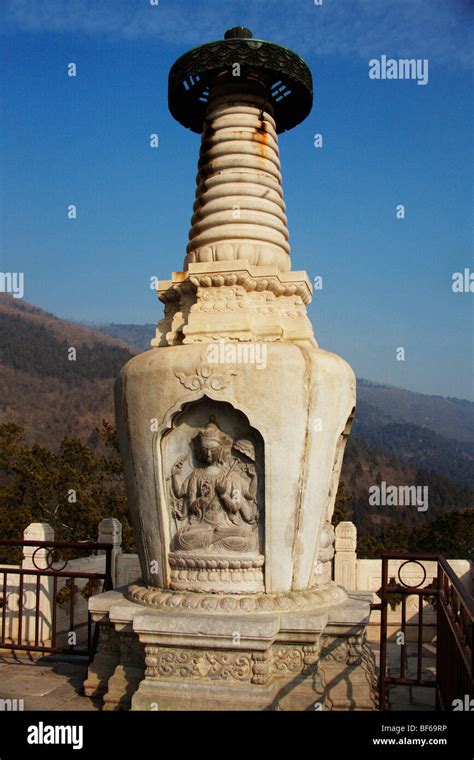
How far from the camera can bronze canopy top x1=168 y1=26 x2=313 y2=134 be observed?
726cm

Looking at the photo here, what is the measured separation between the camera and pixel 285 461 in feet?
19.9

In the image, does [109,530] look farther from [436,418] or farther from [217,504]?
[436,418]

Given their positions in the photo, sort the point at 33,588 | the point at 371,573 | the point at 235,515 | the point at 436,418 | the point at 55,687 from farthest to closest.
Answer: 1. the point at 436,418
2. the point at 371,573
3. the point at 33,588
4. the point at 55,687
5. the point at 235,515

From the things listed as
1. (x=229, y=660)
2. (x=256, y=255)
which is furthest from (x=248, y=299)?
(x=229, y=660)

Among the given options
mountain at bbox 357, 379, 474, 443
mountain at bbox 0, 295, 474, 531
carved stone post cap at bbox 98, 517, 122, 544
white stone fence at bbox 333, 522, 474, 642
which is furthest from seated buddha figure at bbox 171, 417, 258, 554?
mountain at bbox 357, 379, 474, 443

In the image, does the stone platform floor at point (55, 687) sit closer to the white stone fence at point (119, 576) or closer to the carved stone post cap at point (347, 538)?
the white stone fence at point (119, 576)

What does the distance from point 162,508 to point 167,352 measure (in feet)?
4.76

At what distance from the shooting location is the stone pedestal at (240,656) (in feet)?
18.2

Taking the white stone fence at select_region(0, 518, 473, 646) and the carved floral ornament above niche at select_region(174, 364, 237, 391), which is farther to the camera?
the white stone fence at select_region(0, 518, 473, 646)

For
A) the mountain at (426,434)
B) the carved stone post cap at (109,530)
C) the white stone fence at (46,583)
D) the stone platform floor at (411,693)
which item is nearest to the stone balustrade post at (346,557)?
the stone platform floor at (411,693)

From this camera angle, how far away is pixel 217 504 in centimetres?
611

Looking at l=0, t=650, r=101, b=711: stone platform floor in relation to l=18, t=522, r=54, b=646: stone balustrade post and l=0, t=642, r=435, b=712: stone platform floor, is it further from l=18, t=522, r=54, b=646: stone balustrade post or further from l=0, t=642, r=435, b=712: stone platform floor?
l=18, t=522, r=54, b=646: stone balustrade post

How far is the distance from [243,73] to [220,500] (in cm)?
475

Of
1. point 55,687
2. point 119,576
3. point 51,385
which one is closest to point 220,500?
point 55,687
